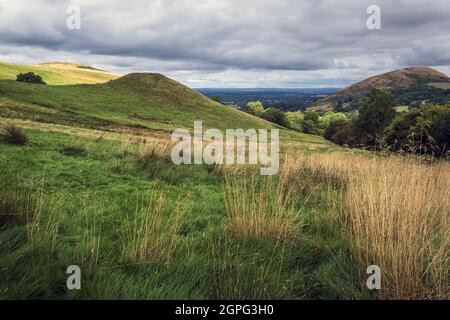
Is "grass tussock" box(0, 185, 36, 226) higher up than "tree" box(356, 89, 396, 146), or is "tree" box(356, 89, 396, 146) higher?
"tree" box(356, 89, 396, 146)

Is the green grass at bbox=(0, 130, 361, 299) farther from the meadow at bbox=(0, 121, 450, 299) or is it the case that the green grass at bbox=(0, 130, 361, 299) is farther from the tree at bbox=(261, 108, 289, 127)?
the tree at bbox=(261, 108, 289, 127)

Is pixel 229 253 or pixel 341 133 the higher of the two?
pixel 229 253

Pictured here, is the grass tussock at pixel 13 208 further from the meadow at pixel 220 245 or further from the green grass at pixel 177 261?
the green grass at pixel 177 261

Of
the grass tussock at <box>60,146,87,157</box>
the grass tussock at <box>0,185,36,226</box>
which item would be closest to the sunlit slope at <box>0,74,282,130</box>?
the grass tussock at <box>60,146,87,157</box>

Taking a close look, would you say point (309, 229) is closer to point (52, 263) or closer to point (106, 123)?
point (52, 263)

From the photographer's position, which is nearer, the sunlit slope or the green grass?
the green grass

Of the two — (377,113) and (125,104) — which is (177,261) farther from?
(377,113)

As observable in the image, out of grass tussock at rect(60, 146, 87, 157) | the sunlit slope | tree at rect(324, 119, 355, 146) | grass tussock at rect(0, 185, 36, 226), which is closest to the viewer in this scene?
grass tussock at rect(0, 185, 36, 226)

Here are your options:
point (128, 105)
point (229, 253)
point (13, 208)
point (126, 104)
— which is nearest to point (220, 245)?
point (229, 253)

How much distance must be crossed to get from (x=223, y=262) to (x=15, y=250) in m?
2.09

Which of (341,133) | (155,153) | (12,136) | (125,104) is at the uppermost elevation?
(125,104)

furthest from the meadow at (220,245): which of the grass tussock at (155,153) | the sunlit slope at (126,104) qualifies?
the sunlit slope at (126,104)

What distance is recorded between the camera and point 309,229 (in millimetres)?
5605
